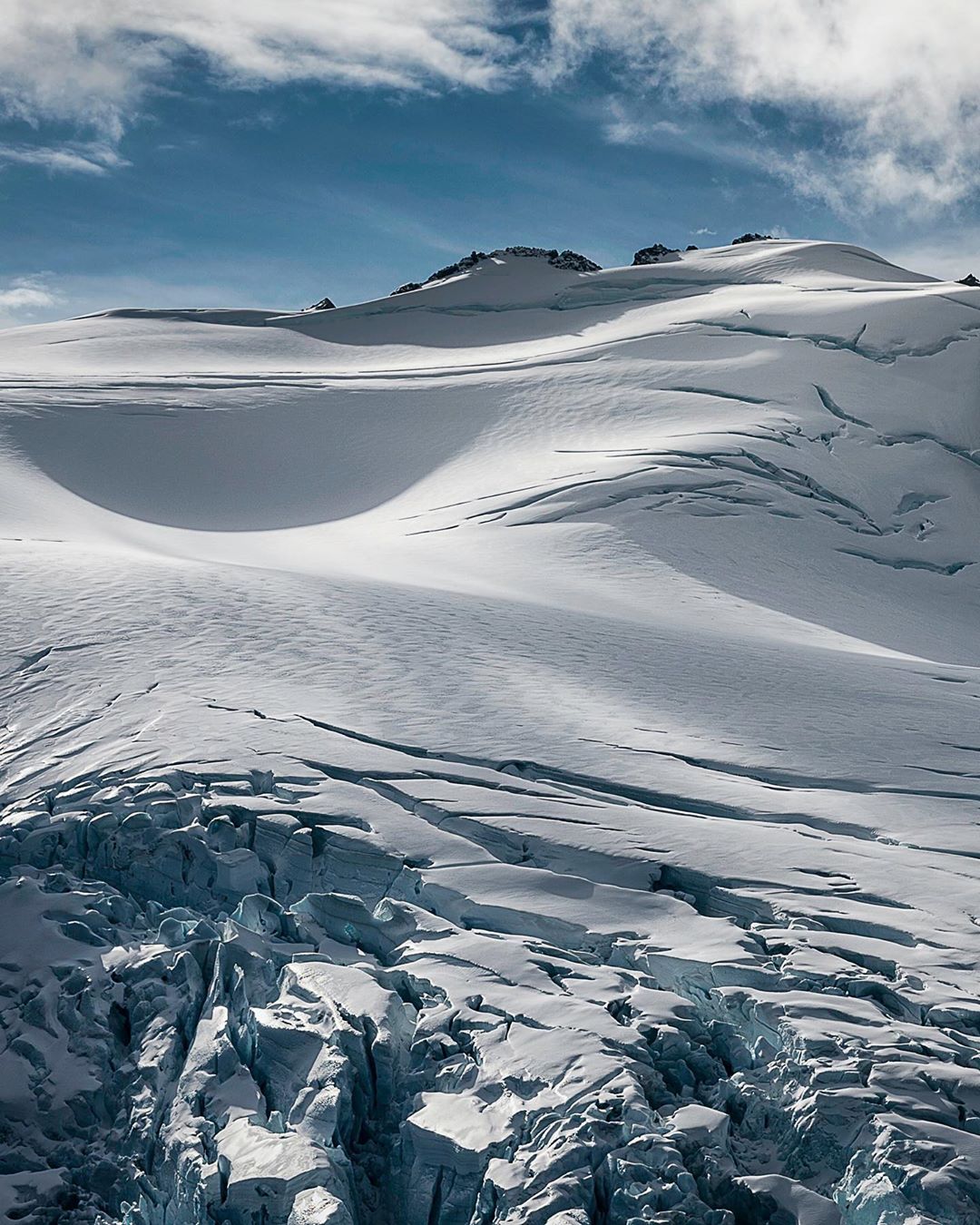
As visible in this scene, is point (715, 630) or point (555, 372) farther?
point (555, 372)

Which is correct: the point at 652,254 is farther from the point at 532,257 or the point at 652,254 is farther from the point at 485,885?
A: the point at 485,885

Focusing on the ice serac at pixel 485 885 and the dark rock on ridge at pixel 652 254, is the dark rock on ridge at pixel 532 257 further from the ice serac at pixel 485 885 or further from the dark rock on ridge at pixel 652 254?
the ice serac at pixel 485 885

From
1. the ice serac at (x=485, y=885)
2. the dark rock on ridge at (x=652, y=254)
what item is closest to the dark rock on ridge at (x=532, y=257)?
the dark rock on ridge at (x=652, y=254)

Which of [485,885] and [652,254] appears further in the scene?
[652,254]

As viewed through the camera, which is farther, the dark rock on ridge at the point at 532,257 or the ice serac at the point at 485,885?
the dark rock on ridge at the point at 532,257

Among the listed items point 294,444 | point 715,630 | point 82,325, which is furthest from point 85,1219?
point 82,325

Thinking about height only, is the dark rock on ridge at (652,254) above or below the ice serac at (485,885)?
above

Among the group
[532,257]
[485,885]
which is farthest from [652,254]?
[485,885]

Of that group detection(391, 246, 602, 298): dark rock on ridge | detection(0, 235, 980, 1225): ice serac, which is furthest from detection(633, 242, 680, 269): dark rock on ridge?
detection(0, 235, 980, 1225): ice serac

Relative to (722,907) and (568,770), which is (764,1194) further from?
(568,770)
